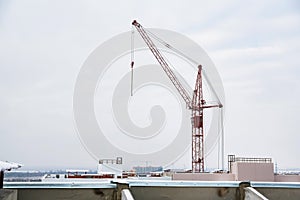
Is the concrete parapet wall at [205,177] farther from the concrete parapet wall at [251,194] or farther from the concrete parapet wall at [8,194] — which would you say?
the concrete parapet wall at [8,194]

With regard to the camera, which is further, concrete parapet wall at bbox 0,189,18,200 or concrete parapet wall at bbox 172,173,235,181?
concrete parapet wall at bbox 172,173,235,181

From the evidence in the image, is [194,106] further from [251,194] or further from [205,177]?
[251,194]

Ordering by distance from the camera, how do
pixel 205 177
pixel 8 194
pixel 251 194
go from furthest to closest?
1. pixel 205 177
2. pixel 251 194
3. pixel 8 194

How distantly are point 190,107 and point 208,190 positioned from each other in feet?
96.3

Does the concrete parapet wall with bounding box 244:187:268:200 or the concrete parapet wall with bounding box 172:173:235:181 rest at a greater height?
the concrete parapet wall with bounding box 172:173:235:181

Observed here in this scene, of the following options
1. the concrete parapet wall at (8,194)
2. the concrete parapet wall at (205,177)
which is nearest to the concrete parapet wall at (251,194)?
the concrete parapet wall at (8,194)

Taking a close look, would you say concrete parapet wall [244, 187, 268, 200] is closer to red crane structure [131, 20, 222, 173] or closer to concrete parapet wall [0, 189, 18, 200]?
concrete parapet wall [0, 189, 18, 200]

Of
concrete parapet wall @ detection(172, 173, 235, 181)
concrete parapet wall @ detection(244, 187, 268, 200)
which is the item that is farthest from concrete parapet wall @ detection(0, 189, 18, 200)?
concrete parapet wall @ detection(172, 173, 235, 181)

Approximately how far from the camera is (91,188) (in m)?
3.59

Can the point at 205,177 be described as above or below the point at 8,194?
above

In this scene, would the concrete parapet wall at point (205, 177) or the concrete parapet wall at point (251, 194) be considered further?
the concrete parapet wall at point (205, 177)

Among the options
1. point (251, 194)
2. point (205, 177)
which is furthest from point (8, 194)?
point (205, 177)

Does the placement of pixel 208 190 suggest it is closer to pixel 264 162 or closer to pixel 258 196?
pixel 258 196

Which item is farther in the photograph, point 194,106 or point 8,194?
point 194,106
